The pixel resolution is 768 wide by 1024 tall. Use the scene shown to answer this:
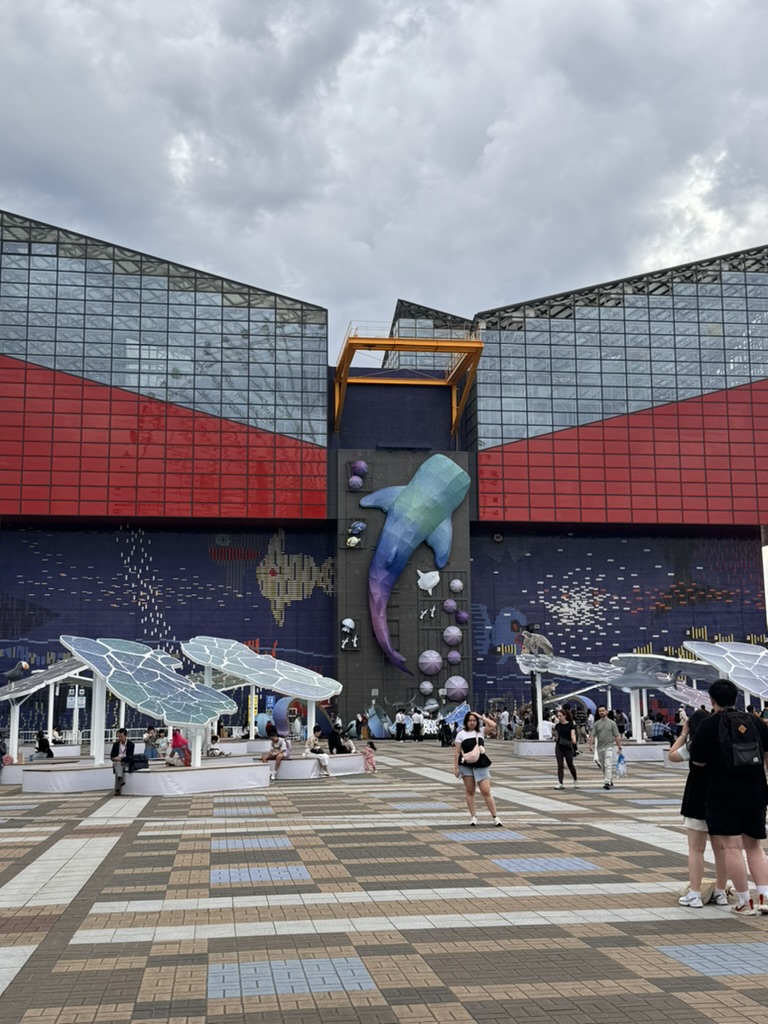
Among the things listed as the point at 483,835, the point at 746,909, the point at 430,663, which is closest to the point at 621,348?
the point at 430,663

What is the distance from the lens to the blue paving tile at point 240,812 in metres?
18.0

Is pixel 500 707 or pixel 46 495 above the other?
pixel 46 495

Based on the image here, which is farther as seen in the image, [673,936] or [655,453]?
[655,453]

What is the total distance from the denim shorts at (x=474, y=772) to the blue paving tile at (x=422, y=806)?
2.74 m

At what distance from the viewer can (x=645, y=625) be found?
203ft

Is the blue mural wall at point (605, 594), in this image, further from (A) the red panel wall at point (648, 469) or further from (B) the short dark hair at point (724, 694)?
(B) the short dark hair at point (724, 694)

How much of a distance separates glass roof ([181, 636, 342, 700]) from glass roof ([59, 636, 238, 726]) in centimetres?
602

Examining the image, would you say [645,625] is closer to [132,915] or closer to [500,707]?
[500,707]

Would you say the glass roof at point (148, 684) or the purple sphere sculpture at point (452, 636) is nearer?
the glass roof at point (148, 684)

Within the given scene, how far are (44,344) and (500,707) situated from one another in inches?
1272

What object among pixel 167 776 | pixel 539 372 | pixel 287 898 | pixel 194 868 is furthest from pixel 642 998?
pixel 539 372

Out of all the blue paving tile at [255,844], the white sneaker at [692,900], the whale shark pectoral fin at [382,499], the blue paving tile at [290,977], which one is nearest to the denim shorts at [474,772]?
the blue paving tile at [255,844]

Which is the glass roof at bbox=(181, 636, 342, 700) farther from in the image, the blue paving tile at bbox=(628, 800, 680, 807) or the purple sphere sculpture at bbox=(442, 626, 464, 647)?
the purple sphere sculpture at bbox=(442, 626, 464, 647)

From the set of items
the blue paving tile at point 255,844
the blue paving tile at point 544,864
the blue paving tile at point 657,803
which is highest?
the blue paving tile at point 544,864
